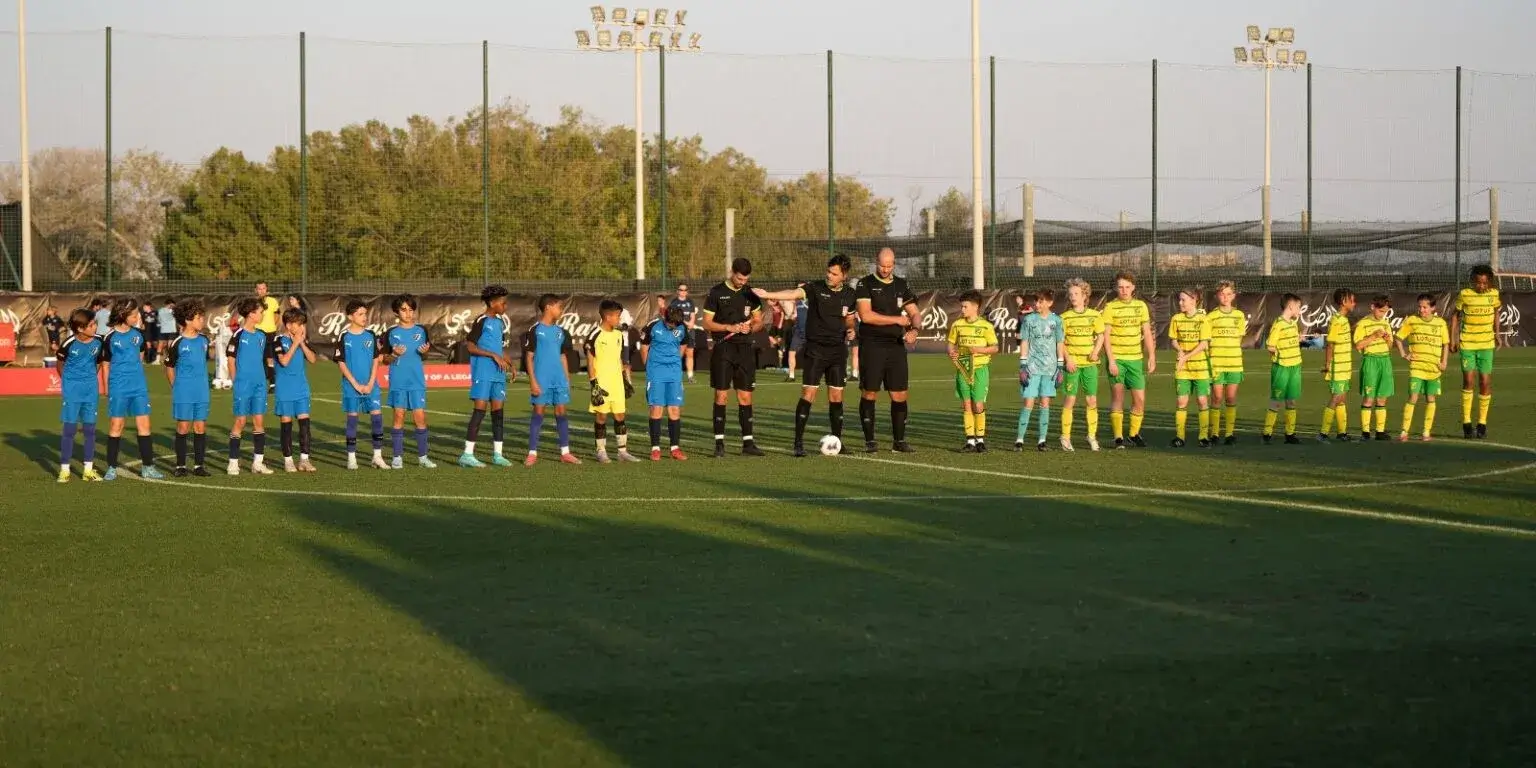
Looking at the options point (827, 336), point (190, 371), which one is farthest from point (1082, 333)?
A: point (190, 371)

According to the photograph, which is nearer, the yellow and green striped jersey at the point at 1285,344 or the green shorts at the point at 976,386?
the green shorts at the point at 976,386

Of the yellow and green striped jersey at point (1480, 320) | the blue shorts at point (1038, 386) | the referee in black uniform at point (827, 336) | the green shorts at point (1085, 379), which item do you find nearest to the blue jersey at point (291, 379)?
the referee in black uniform at point (827, 336)

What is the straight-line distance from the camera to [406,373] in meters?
16.7

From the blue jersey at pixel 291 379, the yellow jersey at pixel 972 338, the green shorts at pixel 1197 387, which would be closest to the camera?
the blue jersey at pixel 291 379

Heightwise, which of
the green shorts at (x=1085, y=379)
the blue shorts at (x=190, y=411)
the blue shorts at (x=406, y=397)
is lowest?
the blue shorts at (x=190, y=411)

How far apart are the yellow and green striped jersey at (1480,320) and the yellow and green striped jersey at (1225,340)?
8.49 ft

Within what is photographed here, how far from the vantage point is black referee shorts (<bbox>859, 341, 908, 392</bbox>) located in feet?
57.1

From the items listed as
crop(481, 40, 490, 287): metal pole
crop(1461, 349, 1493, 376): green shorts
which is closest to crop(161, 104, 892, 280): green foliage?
crop(481, 40, 490, 287): metal pole

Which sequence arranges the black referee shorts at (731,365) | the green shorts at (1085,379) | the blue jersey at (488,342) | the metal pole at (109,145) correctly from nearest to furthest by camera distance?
the blue jersey at (488,342), the black referee shorts at (731,365), the green shorts at (1085,379), the metal pole at (109,145)

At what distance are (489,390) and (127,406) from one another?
10.9ft

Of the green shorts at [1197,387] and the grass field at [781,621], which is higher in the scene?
the green shorts at [1197,387]

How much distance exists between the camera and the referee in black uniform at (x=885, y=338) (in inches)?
679

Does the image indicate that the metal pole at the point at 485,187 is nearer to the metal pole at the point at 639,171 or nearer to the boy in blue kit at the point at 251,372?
the metal pole at the point at 639,171

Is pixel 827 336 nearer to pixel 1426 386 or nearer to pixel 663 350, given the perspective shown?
pixel 663 350
